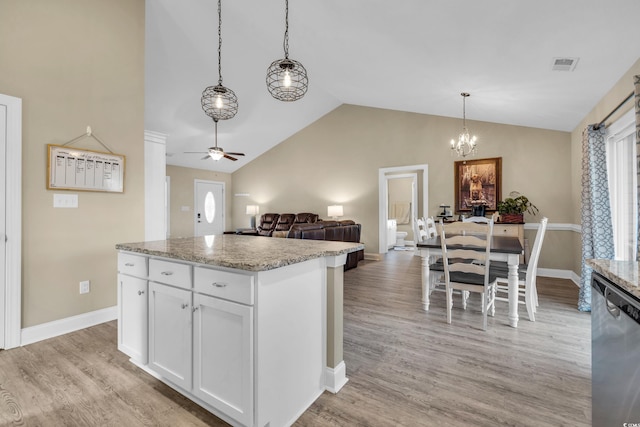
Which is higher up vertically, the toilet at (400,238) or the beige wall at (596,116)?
the beige wall at (596,116)

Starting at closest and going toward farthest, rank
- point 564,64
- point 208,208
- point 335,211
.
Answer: point 564,64 < point 335,211 < point 208,208

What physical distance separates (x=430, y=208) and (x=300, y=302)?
17.3ft

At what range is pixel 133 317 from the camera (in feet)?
6.57

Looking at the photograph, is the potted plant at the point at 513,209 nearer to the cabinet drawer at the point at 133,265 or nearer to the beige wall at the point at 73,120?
the cabinet drawer at the point at 133,265

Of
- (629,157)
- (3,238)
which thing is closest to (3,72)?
(3,238)

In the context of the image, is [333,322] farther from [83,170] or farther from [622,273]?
[83,170]

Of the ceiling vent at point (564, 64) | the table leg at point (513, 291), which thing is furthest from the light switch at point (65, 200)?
the ceiling vent at point (564, 64)

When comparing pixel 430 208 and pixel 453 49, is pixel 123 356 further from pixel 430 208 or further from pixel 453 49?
pixel 430 208

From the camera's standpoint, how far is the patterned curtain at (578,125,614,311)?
2926mm

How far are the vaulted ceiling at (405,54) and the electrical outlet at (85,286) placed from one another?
3.43m

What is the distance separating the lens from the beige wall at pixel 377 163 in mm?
5008

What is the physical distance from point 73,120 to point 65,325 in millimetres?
1889

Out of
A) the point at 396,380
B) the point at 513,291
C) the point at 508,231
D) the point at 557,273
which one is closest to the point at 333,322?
the point at 396,380

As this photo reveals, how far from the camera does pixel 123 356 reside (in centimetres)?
228
